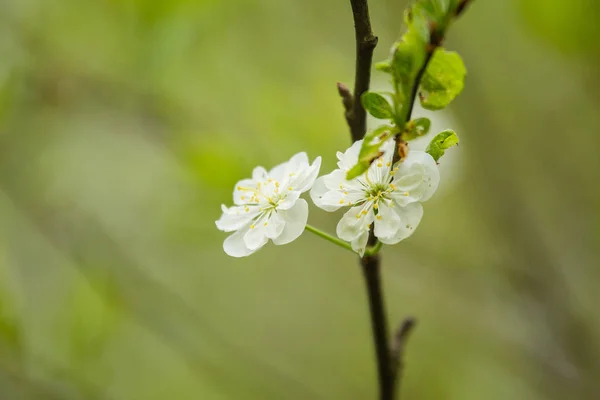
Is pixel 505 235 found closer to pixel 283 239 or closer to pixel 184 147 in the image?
pixel 184 147

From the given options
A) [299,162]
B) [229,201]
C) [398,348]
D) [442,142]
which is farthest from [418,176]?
[229,201]

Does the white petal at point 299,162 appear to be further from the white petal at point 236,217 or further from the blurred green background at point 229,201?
the blurred green background at point 229,201

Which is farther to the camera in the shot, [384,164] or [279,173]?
[279,173]

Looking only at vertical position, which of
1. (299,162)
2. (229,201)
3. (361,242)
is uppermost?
(229,201)

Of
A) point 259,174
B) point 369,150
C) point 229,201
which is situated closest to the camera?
point 369,150

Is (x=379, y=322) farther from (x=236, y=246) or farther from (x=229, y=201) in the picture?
(x=229, y=201)

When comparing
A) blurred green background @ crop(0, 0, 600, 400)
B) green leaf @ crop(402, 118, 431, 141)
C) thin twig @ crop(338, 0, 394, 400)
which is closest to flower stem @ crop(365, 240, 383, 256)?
thin twig @ crop(338, 0, 394, 400)
